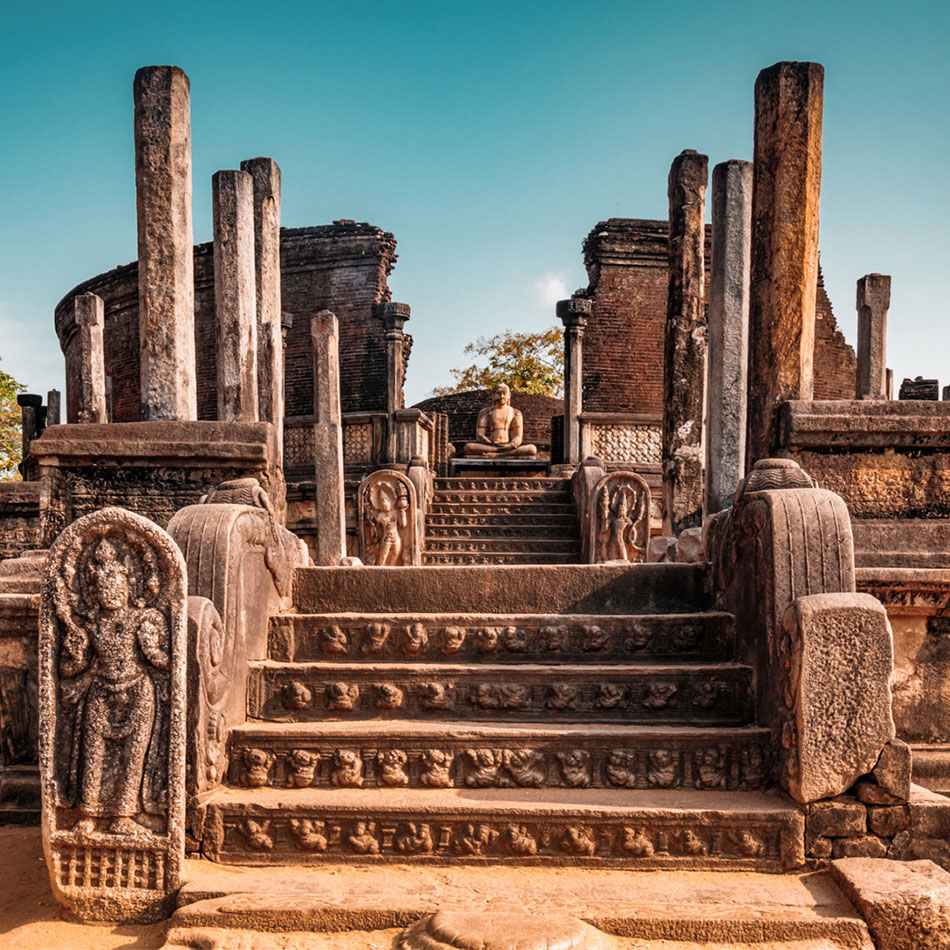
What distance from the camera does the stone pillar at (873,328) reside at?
14008 millimetres

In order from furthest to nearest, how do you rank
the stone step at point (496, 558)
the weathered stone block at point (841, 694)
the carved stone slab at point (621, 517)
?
the stone step at point (496, 558)
the carved stone slab at point (621, 517)
the weathered stone block at point (841, 694)

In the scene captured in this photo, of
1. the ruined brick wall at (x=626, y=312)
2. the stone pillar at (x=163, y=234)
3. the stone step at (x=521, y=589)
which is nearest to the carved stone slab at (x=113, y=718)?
the stone step at (x=521, y=589)

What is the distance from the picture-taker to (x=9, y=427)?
2839 cm

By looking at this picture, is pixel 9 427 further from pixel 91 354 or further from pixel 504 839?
pixel 504 839

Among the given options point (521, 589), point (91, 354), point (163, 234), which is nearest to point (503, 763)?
point (521, 589)

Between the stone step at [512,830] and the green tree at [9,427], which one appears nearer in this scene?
the stone step at [512,830]

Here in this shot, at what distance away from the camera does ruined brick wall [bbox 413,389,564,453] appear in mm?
24328

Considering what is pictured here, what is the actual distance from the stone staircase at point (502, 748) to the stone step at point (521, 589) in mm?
152

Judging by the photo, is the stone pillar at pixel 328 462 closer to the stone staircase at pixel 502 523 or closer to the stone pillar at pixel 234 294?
the stone staircase at pixel 502 523

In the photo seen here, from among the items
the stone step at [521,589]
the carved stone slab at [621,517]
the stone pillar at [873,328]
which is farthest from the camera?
the stone pillar at [873,328]

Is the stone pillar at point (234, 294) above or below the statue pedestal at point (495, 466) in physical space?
above

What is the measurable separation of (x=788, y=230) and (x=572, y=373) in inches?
462

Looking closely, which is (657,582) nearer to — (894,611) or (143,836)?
(894,611)

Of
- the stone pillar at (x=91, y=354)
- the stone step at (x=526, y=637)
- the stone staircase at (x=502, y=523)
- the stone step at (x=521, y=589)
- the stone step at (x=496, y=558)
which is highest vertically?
the stone pillar at (x=91, y=354)
